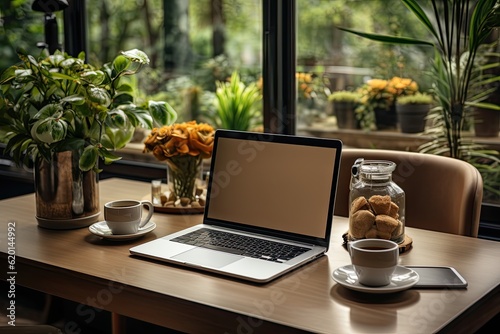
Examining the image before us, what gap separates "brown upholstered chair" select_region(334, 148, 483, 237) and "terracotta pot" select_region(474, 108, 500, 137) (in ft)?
1.16

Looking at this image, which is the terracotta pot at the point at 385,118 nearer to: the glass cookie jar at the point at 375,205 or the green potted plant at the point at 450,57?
the green potted plant at the point at 450,57

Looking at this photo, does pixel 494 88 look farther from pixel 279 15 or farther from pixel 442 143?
pixel 279 15

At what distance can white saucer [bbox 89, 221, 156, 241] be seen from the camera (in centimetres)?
180

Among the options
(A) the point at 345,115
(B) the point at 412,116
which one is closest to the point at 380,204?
(B) the point at 412,116

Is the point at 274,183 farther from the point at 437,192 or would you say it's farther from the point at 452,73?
the point at 452,73

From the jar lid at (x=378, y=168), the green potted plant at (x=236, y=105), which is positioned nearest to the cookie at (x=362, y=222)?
the jar lid at (x=378, y=168)

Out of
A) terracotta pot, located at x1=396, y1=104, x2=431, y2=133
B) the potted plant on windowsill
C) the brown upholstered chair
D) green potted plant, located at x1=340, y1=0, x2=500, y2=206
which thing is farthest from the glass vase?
terracotta pot, located at x1=396, y1=104, x2=431, y2=133

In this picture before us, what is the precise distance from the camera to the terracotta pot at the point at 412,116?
249 cm

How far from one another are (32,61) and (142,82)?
121cm

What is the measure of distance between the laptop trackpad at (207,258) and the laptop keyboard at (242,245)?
32 mm

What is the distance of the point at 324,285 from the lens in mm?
1490

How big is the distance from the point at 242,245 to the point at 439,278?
1.56ft

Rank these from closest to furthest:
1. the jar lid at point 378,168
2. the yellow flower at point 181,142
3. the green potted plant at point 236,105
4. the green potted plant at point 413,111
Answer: the jar lid at point 378,168 < the yellow flower at point 181,142 < the green potted plant at point 413,111 < the green potted plant at point 236,105

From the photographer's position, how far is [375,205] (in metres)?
1.68
